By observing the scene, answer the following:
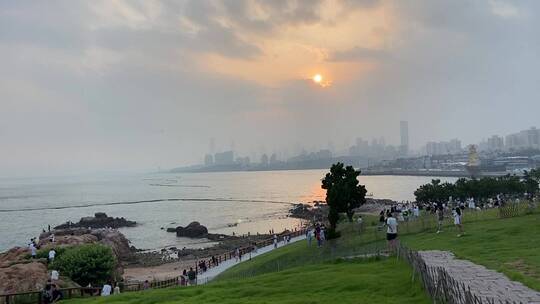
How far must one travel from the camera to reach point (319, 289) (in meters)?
16.0

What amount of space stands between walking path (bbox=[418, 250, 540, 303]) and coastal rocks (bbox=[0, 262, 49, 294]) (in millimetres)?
20293

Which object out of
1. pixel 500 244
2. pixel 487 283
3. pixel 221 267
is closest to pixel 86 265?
pixel 221 267

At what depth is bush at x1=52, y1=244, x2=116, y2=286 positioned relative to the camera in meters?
27.6

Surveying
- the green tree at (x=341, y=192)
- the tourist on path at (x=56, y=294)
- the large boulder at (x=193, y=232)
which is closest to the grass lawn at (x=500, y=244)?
the green tree at (x=341, y=192)

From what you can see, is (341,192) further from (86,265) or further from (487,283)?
(487,283)

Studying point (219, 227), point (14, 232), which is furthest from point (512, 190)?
point (14, 232)

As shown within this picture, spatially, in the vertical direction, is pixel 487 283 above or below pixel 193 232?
above

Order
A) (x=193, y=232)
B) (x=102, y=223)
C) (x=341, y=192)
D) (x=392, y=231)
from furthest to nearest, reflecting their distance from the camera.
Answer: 1. (x=102, y=223)
2. (x=193, y=232)
3. (x=341, y=192)
4. (x=392, y=231)

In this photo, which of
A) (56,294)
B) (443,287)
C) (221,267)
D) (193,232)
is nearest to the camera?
(443,287)

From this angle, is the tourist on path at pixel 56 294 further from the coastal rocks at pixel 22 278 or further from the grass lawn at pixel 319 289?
the coastal rocks at pixel 22 278

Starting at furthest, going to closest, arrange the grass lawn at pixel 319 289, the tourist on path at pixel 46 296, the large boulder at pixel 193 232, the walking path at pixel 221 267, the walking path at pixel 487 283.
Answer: the large boulder at pixel 193 232
the walking path at pixel 221 267
the tourist on path at pixel 46 296
the grass lawn at pixel 319 289
the walking path at pixel 487 283

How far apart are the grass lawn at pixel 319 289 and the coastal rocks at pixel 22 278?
4.63m

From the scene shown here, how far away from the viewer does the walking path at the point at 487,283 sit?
1098cm

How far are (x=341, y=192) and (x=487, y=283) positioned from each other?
24916 mm
